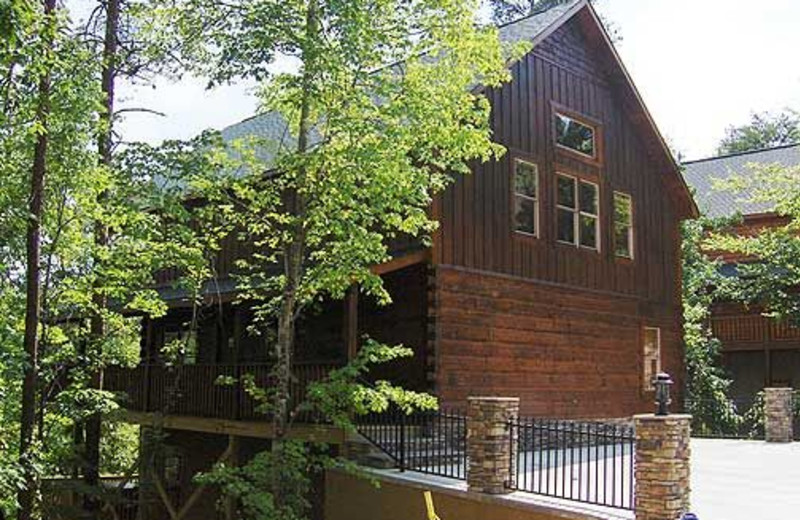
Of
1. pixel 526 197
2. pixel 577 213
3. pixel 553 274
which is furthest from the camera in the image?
pixel 577 213

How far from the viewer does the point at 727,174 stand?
3356 cm

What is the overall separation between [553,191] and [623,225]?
280 centimetres

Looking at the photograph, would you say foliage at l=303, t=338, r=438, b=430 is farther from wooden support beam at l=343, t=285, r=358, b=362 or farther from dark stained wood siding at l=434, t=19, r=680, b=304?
dark stained wood siding at l=434, t=19, r=680, b=304

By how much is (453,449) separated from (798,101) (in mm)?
19941

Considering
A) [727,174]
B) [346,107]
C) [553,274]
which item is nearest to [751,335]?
Result: [727,174]

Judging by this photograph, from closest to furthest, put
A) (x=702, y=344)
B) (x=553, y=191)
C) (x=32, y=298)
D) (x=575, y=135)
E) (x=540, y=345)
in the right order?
(x=32, y=298) → (x=540, y=345) → (x=553, y=191) → (x=575, y=135) → (x=702, y=344)

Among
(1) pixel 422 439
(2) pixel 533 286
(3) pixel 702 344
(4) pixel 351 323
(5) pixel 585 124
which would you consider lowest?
(1) pixel 422 439

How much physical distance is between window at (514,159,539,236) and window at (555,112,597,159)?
47.0 inches

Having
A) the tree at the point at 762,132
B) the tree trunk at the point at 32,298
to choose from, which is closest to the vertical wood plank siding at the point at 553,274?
the tree trunk at the point at 32,298

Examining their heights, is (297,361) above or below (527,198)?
below

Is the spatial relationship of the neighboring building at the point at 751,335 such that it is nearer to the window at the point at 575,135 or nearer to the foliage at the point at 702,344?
the foliage at the point at 702,344

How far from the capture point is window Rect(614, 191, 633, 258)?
60.4 ft

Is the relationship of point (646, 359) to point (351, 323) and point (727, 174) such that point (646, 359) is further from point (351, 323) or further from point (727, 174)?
point (727, 174)

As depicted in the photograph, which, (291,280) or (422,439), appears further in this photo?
(422,439)
